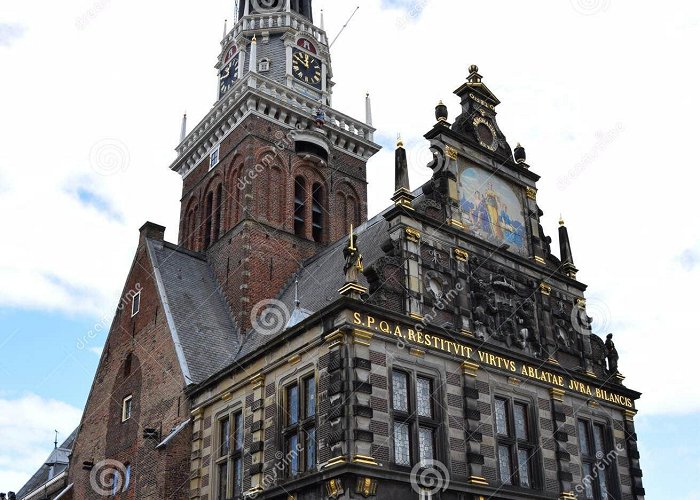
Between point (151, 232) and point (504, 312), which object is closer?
point (504, 312)

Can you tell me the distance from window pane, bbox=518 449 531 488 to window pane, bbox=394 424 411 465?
4.59 m

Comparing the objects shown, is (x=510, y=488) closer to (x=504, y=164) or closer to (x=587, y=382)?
(x=587, y=382)

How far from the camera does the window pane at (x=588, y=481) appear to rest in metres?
26.6

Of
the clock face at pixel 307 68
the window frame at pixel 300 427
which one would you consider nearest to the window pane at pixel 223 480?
the window frame at pixel 300 427

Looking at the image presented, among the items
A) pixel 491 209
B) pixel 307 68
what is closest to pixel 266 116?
pixel 307 68

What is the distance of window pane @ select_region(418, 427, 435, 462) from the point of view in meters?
22.4

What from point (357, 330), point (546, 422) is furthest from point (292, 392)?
point (546, 422)

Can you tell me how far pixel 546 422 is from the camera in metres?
26.1

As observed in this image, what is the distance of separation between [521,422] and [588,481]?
139 inches

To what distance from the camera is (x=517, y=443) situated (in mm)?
24938

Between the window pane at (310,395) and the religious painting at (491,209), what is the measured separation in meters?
8.03

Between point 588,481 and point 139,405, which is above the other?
point 139,405

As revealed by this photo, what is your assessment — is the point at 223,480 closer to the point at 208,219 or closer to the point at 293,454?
the point at 293,454

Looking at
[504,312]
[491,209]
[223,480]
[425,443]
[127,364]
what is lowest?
[223,480]
